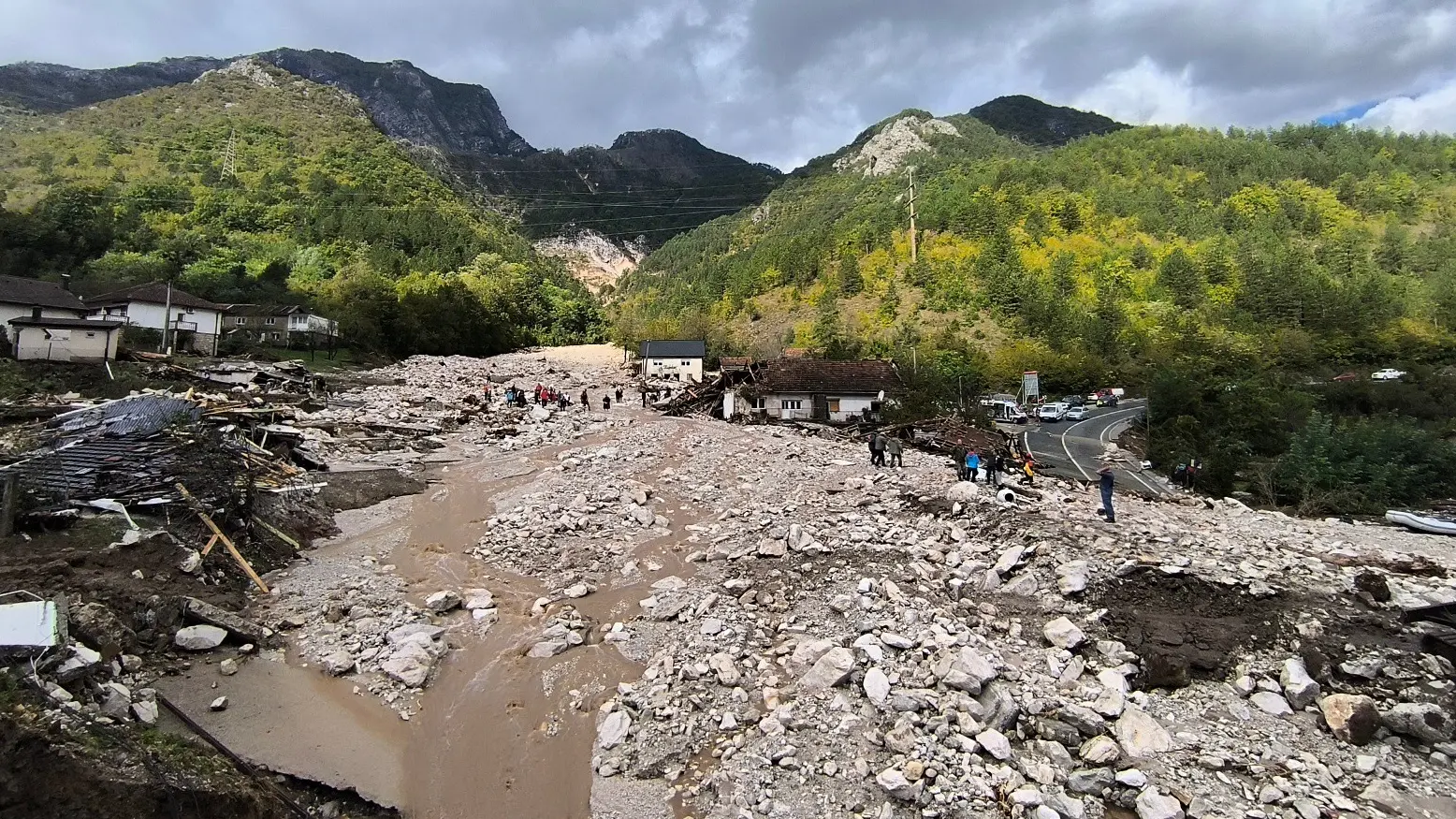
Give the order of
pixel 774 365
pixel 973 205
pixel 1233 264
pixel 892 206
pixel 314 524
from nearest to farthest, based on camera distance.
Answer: pixel 314 524 < pixel 774 365 < pixel 1233 264 < pixel 973 205 < pixel 892 206

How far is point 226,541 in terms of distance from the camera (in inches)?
446

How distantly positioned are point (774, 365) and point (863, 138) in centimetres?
13638

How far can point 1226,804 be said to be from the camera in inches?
238

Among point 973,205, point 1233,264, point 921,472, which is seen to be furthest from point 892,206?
point 921,472

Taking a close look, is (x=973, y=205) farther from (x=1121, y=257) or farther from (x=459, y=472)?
(x=459, y=472)

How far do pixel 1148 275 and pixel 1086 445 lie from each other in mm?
55701

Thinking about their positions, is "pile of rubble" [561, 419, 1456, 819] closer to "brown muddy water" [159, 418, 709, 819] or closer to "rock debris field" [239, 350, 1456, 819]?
"rock debris field" [239, 350, 1456, 819]

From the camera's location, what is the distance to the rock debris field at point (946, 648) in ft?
21.1

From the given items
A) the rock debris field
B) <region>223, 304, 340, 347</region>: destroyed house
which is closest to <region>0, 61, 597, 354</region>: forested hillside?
<region>223, 304, 340, 347</region>: destroyed house

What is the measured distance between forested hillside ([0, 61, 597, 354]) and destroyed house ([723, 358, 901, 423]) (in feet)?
122

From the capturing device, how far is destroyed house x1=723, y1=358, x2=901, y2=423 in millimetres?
38625

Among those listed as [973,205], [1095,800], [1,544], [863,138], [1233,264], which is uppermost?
[863,138]

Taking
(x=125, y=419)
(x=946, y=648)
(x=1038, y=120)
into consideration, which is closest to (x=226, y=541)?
(x=125, y=419)

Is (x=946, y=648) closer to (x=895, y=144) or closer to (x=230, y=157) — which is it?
(x=230, y=157)
